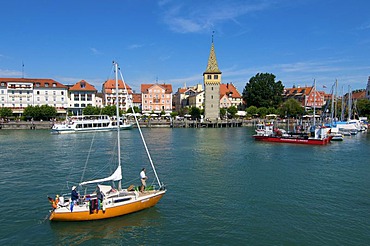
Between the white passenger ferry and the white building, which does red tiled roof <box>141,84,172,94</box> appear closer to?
the white building

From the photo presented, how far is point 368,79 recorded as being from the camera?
4712 inches

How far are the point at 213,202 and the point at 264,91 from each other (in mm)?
100580

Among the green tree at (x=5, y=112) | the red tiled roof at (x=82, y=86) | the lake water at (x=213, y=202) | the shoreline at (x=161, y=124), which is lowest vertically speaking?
the lake water at (x=213, y=202)

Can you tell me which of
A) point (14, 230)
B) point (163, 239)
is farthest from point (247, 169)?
point (14, 230)

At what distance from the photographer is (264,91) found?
115562 millimetres

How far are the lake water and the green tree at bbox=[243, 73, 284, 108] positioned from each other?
265 ft

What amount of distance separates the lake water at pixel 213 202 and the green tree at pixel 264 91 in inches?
3179

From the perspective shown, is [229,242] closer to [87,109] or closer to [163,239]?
[163,239]

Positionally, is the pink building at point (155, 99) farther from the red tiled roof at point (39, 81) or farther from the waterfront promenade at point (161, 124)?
the red tiled roof at point (39, 81)

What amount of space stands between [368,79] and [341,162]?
102 m

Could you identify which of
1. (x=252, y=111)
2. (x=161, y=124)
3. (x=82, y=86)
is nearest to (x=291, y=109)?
(x=252, y=111)

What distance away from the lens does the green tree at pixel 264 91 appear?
379ft

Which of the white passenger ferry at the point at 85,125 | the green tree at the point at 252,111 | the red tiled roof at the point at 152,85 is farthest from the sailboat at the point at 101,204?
the red tiled roof at the point at 152,85

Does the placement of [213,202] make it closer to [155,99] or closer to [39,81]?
[39,81]
